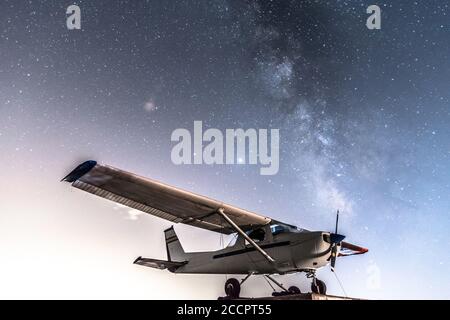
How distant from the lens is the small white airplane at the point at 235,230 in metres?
10.6

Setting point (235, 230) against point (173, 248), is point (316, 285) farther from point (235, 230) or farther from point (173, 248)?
point (173, 248)

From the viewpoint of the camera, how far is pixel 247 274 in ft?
43.3

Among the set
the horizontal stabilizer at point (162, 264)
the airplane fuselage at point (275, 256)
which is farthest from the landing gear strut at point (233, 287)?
the horizontal stabilizer at point (162, 264)

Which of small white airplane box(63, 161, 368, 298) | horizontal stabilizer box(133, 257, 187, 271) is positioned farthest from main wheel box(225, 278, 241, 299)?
horizontal stabilizer box(133, 257, 187, 271)

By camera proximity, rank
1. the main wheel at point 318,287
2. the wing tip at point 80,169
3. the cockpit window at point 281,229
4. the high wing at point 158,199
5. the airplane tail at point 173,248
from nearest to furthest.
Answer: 1. the wing tip at point 80,169
2. the high wing at point 158,199
3. the main wheel at point 318,287
4. the cockpit window at point 281,229
5. the airplane tail at point 173,248

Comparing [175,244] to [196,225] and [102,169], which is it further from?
[102,169]

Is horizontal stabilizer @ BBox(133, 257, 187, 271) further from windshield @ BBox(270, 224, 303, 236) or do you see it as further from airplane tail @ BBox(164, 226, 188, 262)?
windshield @ BBox(270, 224, 303, 236)

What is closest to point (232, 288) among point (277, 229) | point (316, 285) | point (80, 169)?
point (277, 229)

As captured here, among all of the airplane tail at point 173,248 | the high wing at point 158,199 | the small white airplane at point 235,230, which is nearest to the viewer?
the high wing at point 158,199

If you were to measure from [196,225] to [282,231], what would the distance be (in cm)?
301

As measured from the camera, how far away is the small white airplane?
10625 mm

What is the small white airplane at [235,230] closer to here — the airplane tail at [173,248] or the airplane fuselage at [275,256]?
the airplane fuselage at [275,256]

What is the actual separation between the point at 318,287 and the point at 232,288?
8.83 feet

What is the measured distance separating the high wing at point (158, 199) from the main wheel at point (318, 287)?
2.34 metres
